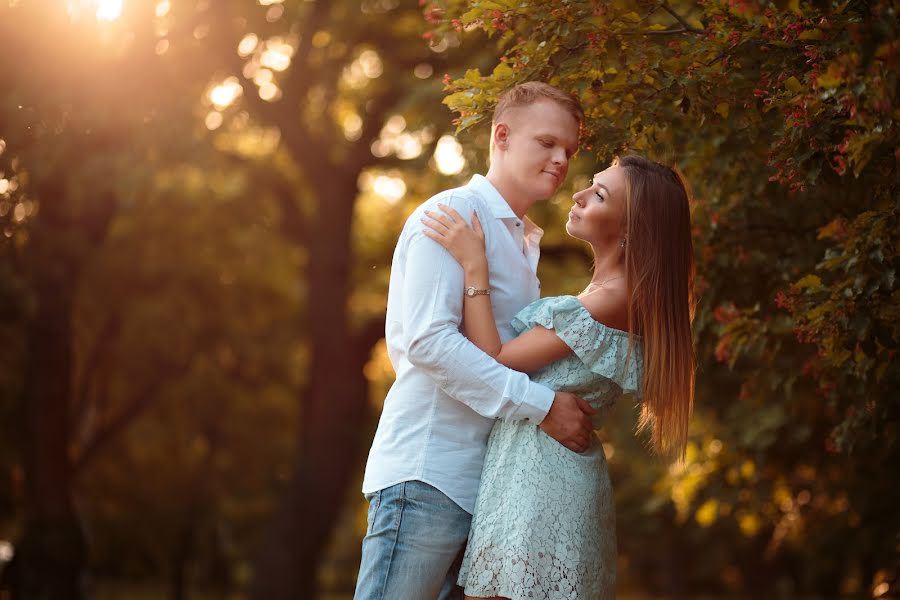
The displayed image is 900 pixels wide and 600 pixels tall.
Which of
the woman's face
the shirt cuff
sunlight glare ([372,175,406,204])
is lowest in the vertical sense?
sunlight glare ([372,175,406,204])

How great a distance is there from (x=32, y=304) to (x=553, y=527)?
436 inches

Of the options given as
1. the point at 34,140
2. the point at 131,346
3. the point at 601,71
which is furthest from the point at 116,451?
the point at 601,71

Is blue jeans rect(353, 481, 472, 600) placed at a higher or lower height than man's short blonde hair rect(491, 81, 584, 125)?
lower

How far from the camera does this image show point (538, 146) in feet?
12.5

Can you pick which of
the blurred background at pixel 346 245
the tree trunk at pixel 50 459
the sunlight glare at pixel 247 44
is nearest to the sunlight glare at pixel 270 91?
the blurred background at pixel 346 245

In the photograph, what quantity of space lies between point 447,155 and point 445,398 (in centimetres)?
788

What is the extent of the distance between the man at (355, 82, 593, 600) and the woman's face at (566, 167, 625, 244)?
0.48 ft

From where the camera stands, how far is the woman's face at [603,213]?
383 centimetres

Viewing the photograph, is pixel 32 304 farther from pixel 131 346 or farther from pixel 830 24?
pixel 830 24

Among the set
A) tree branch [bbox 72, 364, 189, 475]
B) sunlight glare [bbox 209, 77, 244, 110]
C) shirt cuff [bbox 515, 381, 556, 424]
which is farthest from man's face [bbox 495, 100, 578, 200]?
tree branch [bbox 72, 364, 189, 475]

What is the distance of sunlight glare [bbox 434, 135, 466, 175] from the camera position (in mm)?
10390

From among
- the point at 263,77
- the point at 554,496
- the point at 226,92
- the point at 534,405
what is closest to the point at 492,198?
the point at 534,405

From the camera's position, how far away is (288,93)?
14.4 metres

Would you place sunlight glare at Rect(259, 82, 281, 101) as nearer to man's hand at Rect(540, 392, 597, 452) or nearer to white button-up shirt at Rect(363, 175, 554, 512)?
white button-up shirt at Rect(363, 175, 554, 512)
